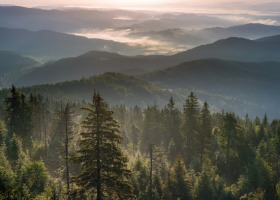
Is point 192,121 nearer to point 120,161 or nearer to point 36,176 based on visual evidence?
point 36,176

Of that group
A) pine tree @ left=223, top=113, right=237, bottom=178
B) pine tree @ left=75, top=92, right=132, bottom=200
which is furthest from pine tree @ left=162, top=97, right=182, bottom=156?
pine tree @ left=75, top=92, right=132, bottom=200

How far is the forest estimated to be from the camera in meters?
29.0

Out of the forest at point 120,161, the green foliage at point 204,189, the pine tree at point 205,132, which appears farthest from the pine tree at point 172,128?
the green foliage at point 204,189

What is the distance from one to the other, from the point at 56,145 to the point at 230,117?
34.5 m

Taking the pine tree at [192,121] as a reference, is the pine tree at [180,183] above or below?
below

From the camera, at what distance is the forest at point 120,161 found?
2898 cm

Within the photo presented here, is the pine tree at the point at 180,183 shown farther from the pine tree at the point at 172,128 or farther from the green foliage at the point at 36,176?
the pine tree at the point at 172,128

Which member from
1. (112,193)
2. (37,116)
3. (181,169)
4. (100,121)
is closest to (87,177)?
(112,193)

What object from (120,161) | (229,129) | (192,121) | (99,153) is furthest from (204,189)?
(99,153)

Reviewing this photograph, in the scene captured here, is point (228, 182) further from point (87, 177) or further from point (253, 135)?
point (87, 177)

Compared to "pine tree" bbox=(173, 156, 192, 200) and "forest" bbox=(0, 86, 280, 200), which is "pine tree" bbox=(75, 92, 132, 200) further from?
"pine tree" bbox=(173, 156, 192, 200)

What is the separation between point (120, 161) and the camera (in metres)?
29.4

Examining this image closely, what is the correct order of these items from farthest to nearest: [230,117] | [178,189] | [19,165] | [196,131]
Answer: [196,131]
[230,117]
[178,189]
[19,165]

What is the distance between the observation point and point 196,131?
7444cm
